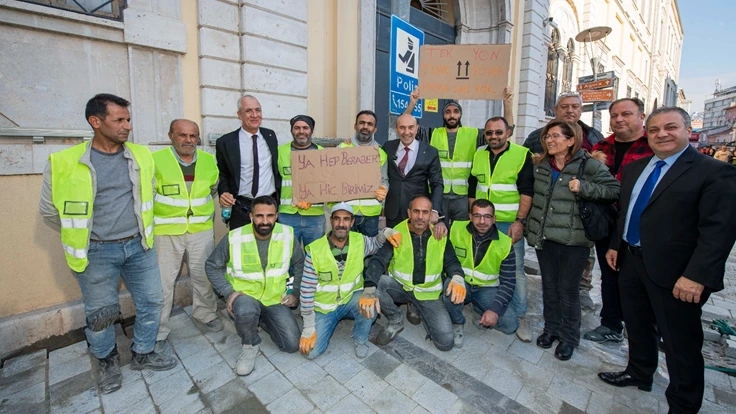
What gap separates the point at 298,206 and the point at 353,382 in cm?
177

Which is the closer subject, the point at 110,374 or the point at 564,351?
the point at 110,374

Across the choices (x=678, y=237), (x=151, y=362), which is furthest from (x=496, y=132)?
(x=151, y=362)

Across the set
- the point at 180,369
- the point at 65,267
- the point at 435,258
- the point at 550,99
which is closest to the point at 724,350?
the point at 435,258

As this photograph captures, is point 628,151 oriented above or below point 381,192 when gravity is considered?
above

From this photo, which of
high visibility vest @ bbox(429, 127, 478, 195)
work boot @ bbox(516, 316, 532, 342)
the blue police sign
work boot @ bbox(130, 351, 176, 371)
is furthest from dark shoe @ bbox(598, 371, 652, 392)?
the blue police sign

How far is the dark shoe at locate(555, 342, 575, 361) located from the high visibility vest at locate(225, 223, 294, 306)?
266cm

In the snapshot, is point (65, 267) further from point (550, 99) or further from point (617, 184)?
point (550, 99)

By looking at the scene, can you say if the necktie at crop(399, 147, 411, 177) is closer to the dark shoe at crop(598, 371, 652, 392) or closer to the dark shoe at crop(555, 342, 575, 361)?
the dark shoe at crop(555, 342, 575, 361)

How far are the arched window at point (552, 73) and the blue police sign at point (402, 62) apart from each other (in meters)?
7.50

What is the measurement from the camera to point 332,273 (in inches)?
134

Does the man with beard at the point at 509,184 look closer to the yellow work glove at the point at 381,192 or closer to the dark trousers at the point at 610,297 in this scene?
the dark trousers at the point at 610,297

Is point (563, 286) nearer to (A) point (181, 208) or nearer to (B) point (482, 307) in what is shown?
(B) point (482, 307)

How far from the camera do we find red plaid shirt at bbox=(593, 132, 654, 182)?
3201 millimetres

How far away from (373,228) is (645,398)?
2.76 meters
